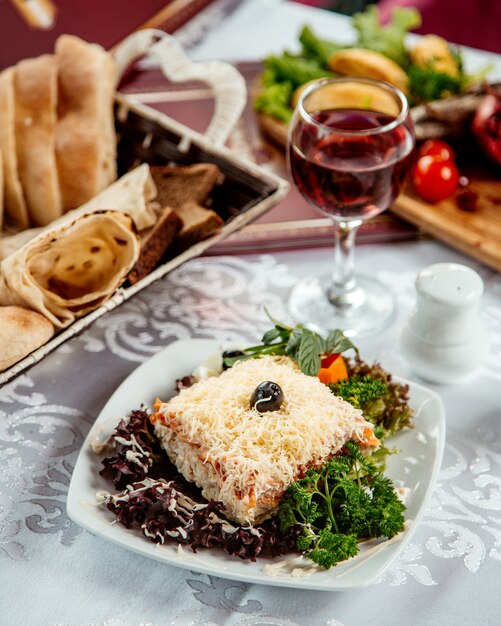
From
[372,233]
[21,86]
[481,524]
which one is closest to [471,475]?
[481,524]

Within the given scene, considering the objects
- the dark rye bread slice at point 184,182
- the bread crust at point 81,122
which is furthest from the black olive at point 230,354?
the bread crust at point 81,122

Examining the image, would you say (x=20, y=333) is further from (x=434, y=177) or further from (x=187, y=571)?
(x=434, y=177)

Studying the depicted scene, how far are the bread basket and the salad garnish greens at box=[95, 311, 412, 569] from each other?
2.23 feet

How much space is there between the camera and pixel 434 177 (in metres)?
2.44

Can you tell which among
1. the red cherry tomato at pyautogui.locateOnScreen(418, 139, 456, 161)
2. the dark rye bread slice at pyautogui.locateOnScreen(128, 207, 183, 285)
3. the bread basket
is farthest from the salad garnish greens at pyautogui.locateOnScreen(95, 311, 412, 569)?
the red cherry tomato at pyautogui.locateOnScreen(418, 139, 456, 161)

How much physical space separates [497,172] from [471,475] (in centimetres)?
117

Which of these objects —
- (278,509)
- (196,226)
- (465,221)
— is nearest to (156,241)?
(196,226)

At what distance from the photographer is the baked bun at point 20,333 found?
176 centimetres

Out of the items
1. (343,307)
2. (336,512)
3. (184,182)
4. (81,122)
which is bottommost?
(343,307)

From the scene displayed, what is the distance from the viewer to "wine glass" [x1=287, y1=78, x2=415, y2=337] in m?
1.92

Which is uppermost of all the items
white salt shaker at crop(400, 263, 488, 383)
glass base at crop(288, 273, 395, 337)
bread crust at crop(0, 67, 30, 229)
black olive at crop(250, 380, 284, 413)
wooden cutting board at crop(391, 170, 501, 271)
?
bread crust at crop(0, 67, 30, 229)

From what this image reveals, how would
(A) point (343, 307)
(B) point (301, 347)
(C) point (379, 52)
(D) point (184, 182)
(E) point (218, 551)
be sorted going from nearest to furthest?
(E) point (218, 551), (B) point (301, 347), (A) point (343, 307), (D) point (184, 182), (C) point (379, 52)

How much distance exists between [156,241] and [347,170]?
514mm

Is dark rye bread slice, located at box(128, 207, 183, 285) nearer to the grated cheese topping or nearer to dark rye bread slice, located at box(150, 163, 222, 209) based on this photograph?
dark rye bread slice, located at box(150, 163, 222, 209)
